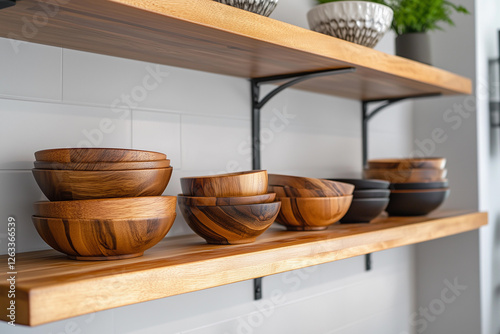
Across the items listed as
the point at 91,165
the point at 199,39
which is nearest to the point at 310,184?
the point at 199,39

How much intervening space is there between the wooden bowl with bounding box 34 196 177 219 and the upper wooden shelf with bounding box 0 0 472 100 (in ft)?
0.86

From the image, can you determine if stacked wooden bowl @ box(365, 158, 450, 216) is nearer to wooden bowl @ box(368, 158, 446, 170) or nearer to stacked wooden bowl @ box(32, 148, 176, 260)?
wooden bowl @ box(368, 158, 446, 170)

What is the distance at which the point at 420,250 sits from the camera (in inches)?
78.6

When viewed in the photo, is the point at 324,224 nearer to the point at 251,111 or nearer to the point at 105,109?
the point at 251,111

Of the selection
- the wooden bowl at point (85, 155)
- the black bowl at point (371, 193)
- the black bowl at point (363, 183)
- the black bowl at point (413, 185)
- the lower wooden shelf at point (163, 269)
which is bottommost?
the lower wooden shelf at point (163, 269)

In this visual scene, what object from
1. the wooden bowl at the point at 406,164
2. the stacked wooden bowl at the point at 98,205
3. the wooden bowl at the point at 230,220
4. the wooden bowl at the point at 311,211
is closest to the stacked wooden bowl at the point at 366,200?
the wooden bowl at the point at 311,211

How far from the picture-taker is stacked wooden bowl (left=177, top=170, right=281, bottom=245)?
0.90 meters

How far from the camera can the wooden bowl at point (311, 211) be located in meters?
1.11

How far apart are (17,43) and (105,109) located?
19 centimetres

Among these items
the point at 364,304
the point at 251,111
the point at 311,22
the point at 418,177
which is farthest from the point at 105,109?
the point at 364,304

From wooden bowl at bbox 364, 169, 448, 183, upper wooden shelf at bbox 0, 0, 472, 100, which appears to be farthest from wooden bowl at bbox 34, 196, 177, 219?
wooden bowl at bbox 364, 169, 448, 183

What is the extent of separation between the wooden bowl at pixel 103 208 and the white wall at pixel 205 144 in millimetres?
167

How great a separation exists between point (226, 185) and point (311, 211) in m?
0.28

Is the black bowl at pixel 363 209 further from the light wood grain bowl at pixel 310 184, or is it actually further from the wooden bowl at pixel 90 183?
the wooden bowl at pixel 90 183
